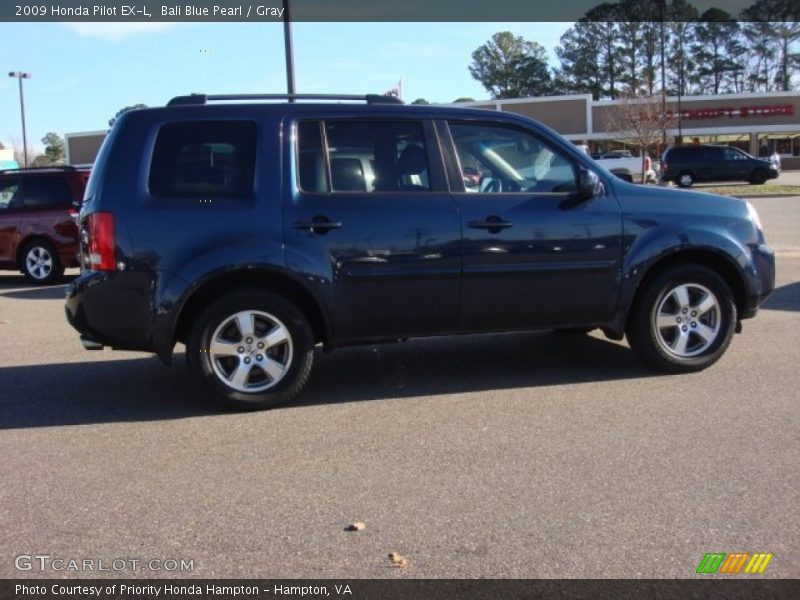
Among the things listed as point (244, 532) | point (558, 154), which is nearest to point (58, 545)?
point (244, 532)

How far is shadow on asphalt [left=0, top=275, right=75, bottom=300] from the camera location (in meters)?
11.3

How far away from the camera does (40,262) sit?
12508 mm

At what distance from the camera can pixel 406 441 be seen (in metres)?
4.65

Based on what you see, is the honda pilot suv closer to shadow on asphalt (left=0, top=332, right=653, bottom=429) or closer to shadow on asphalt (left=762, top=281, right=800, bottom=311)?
shadow on asphalt (left=0, top=332, right=653, bottom=429)

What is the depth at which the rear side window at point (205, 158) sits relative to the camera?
5.11 m

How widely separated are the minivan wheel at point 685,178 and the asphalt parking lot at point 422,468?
31.0 meters

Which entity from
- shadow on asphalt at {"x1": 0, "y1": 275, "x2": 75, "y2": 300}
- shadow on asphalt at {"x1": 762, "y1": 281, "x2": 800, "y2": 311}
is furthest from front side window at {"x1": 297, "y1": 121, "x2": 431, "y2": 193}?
shadow on asphalt at {"x1": 0, "y1": 275, "x2": 75, "y2": 300}

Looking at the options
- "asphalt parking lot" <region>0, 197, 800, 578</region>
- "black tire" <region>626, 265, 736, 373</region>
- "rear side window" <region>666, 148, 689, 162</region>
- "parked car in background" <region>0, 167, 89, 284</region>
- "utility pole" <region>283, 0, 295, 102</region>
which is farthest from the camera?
"rear side window" <region>666, 148, 689, 162</region>

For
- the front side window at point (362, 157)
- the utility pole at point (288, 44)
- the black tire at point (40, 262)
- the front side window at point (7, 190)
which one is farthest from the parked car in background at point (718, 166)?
the front side window at point (362, 157)

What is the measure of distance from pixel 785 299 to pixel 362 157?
577cm

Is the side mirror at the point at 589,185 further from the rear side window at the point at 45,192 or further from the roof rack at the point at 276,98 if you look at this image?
the rear side window at the point at 45,192

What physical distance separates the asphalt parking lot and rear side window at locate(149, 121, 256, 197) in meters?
1.50

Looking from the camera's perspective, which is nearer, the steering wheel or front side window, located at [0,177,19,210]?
the steering wheel
